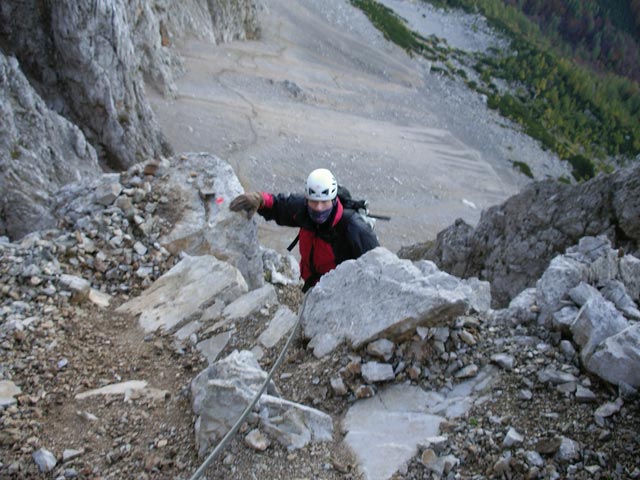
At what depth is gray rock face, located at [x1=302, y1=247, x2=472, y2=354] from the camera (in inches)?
223

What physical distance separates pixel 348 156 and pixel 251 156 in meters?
6.27

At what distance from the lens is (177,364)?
657 cm

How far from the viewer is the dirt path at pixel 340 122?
1063 inches

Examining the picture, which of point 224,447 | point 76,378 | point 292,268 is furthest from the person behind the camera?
point 292,268

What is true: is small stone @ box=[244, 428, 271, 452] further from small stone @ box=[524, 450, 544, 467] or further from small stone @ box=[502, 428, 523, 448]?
small stone @ box=[524, 450, 544, 467]

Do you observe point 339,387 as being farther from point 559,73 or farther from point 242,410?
point 559,73

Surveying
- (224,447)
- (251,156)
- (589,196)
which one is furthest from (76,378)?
(251,156)

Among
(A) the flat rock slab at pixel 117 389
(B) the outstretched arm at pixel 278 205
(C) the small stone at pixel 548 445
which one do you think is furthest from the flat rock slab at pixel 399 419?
(B) the outstretched arm at pixel 278 205

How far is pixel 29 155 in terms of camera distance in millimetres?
13516

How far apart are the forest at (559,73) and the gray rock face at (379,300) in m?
35.8

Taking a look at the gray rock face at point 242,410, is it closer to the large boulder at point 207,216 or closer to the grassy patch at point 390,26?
the large boulder at point 207,216

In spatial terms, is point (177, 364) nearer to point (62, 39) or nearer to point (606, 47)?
point (62, 39)

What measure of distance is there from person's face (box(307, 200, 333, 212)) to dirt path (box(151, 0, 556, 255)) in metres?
13.7

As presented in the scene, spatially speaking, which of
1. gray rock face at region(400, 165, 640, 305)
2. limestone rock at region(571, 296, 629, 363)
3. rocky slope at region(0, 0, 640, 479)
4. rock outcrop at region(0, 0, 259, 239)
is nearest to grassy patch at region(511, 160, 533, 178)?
gray rock face at region(400, 165, 640, 305)
